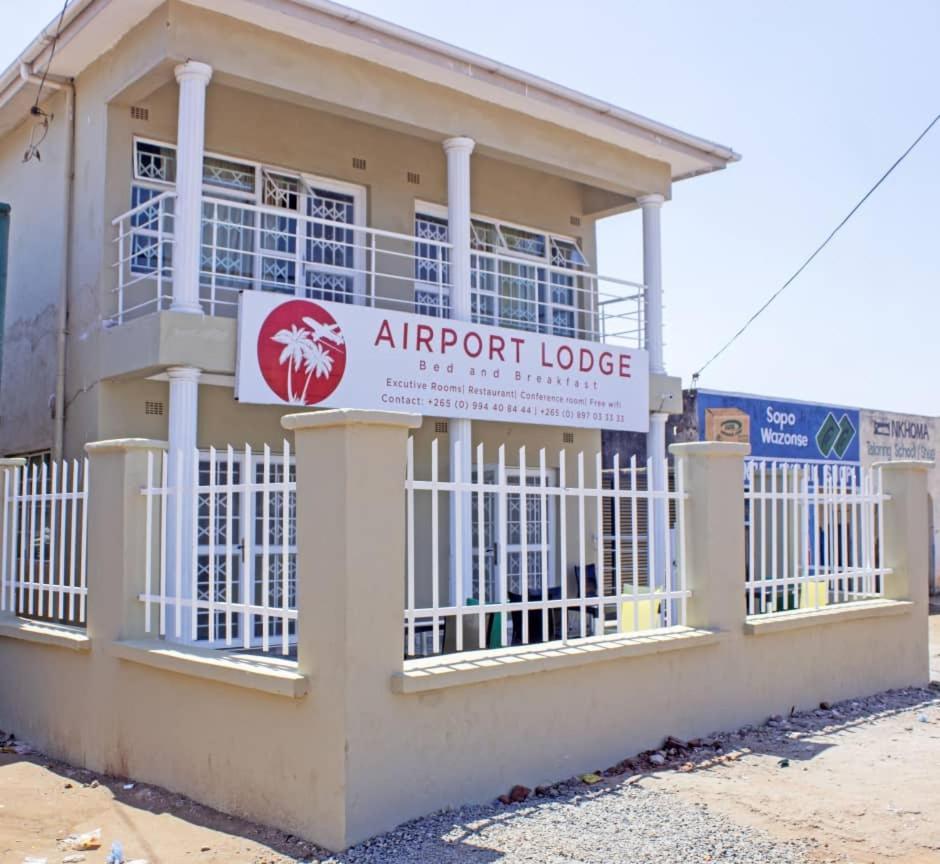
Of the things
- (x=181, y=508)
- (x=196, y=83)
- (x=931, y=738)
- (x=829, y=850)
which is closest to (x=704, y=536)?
(x=931, y=738)

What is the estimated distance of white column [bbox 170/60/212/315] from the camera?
8.91 m

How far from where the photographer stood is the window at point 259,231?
10164 mm

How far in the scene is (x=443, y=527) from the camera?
458 inches

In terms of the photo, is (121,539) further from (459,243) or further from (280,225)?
(280,225)

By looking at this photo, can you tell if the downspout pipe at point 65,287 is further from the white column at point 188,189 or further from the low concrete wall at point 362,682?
the low concrete wall at point 362,682

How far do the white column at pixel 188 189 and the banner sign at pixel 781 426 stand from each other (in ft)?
35.7

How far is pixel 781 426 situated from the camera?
1959 cm

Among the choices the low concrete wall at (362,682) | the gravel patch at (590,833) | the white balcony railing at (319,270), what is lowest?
the gravel patch at (590,833)

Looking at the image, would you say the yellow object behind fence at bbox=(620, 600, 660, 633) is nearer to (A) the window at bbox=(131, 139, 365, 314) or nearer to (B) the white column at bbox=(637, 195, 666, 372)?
(A) the window at bbox=(131, 139, 365, 314)

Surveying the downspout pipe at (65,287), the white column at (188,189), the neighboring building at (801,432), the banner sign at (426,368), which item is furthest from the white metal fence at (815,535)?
the neighboring building at (801,432)

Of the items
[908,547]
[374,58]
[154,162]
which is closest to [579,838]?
[908,547]

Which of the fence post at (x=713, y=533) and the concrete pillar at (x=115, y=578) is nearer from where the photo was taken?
the concrete pillar at (x=115, y=578)

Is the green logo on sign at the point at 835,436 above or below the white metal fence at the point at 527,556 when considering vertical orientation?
above

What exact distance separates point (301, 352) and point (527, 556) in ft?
10.4
